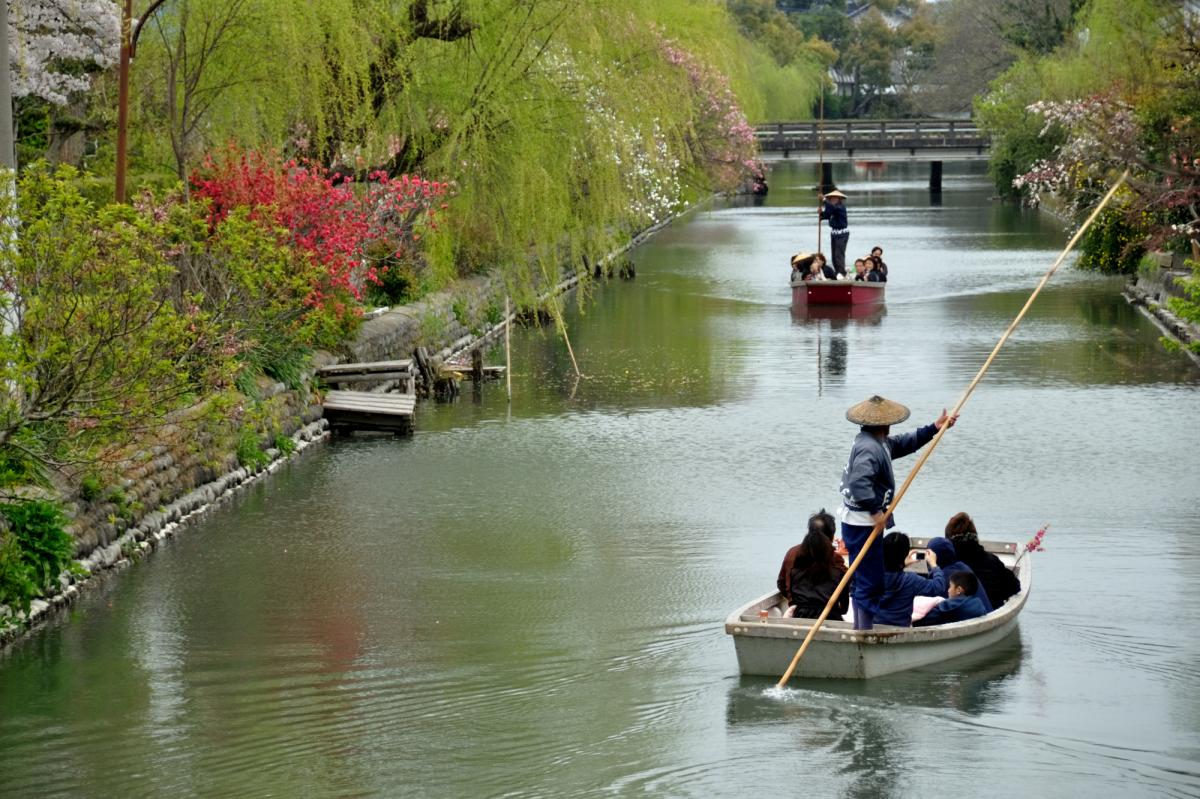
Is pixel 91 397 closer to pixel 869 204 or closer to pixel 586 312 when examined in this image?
pixel 586 312

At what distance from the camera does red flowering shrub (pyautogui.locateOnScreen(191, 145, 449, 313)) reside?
2134 cm

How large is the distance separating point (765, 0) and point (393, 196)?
3458 inches

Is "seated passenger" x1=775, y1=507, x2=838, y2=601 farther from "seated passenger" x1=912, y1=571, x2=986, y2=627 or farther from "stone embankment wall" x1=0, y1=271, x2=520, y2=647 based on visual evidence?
"stone embankment wall" x1=0, y1=271, x2=520, y2=647

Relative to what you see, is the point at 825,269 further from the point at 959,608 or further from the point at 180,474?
the point at 959,608

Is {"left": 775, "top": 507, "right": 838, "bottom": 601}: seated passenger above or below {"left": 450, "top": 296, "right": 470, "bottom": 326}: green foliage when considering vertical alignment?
below

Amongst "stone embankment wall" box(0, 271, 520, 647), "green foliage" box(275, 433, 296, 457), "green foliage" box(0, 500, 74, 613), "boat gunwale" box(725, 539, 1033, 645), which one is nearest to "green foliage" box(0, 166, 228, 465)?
"green foliage" box(0, 500, 74, 613)

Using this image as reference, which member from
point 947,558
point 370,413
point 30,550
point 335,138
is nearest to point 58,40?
point 335,138

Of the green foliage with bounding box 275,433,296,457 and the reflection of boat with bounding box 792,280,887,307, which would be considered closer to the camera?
the green foliage with bounding box 275,433,296,457

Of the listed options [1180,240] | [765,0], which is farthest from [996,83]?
[765,0]

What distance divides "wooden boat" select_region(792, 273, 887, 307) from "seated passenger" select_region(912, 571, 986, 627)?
23147 mm

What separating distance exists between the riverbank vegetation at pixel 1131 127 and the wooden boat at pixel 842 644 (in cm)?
1332

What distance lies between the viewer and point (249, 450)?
1883cm

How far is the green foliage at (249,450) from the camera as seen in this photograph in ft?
61.4

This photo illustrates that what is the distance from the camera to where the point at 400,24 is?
24.3 meters
